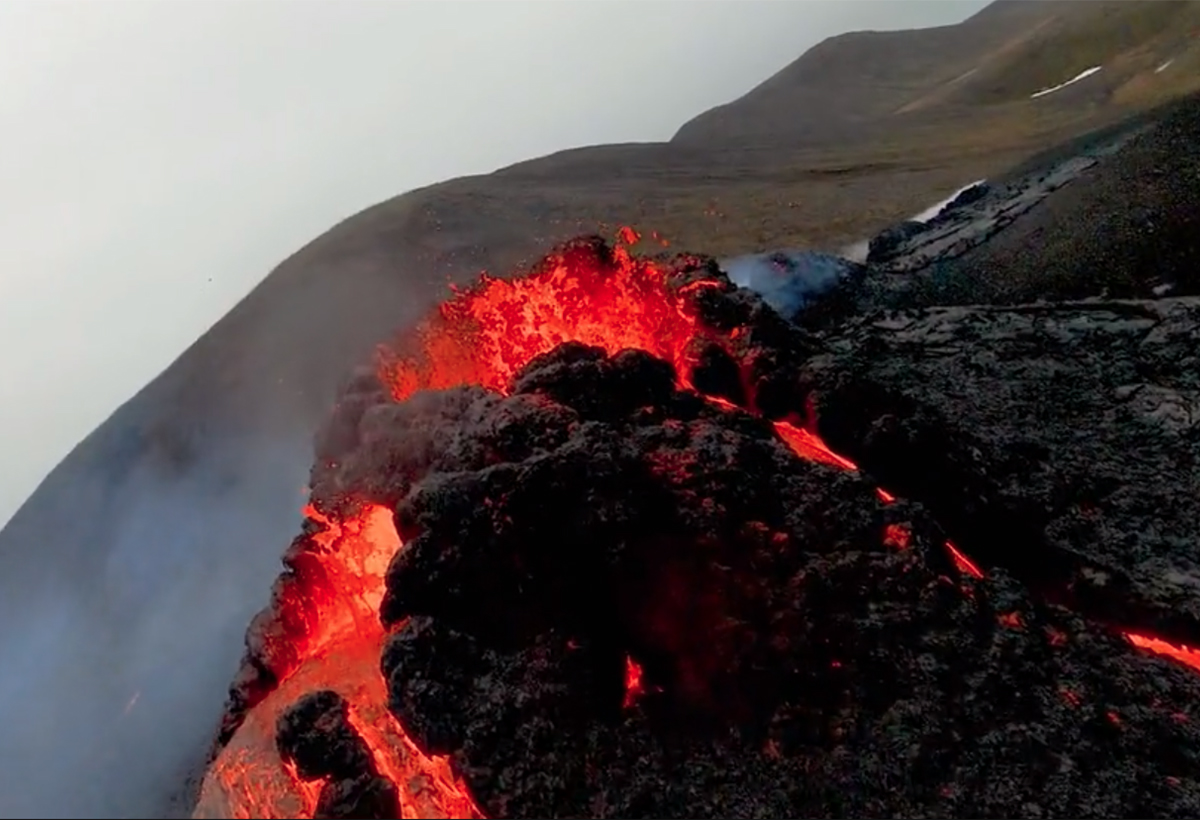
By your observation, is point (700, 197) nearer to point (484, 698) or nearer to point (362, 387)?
point (362, 387)

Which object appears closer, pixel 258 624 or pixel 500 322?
pixel 258 624

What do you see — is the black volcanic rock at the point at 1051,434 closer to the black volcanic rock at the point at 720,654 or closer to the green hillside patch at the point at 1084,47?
the black volcanic rock at the point at 720,654

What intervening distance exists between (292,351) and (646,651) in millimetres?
17741

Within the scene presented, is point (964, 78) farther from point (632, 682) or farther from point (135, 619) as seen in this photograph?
point (632, 682)

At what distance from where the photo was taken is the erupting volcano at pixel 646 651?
5965 millimetres

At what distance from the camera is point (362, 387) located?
9367mm

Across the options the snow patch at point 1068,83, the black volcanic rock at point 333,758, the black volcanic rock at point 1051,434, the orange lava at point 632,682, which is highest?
the black volcanic rock at point 333,758

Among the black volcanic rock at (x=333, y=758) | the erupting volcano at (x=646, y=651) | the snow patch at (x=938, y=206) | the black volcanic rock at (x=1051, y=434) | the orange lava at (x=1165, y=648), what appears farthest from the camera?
the snow patch at (x=938, y=206)

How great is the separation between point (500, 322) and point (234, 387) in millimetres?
13468

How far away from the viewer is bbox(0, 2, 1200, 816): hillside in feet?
42.0

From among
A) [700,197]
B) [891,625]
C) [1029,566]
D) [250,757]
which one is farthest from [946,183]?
[250,757]

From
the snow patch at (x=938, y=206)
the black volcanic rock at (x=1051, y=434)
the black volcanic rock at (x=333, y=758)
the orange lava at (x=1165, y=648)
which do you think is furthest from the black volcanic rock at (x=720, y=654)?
the snow patch at (x=938, y=206)

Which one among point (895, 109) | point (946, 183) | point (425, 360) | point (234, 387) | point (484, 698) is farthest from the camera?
point (895, 109)

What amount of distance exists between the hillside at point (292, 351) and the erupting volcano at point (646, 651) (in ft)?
5.27
